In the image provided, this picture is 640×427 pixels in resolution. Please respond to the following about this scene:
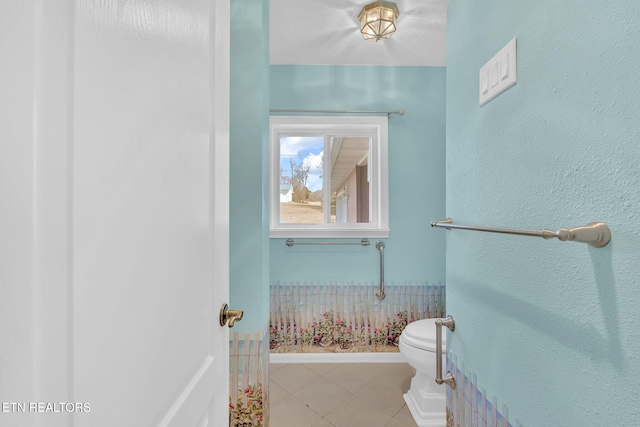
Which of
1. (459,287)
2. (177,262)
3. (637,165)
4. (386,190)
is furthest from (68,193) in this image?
(386,190)

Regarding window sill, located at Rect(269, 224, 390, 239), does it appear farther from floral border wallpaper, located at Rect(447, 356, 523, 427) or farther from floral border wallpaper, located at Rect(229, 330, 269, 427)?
floral border wallpaper, located at Rect(447, 356, 523, 427)

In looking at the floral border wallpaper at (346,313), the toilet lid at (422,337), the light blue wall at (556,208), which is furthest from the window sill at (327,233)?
the light blue wall at (556,208)

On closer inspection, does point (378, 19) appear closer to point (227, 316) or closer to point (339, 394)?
point (227, 316)

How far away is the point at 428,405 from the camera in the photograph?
1.67 meters

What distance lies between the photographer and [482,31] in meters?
0.84

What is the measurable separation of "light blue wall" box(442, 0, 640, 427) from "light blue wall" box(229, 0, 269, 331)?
2.63 ft

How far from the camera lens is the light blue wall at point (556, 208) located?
0.45 metres

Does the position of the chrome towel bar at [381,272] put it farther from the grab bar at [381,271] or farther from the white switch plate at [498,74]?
the white switch plate at [498,74]

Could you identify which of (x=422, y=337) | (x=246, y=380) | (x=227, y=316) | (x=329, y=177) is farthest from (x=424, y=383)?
(x=329, y=177)

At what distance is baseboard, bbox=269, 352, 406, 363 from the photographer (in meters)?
2.31

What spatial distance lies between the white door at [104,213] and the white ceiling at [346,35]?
1404mm

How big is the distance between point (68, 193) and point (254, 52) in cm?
116

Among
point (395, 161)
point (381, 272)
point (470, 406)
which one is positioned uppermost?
point (395, 161)

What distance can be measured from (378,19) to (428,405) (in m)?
2.25
